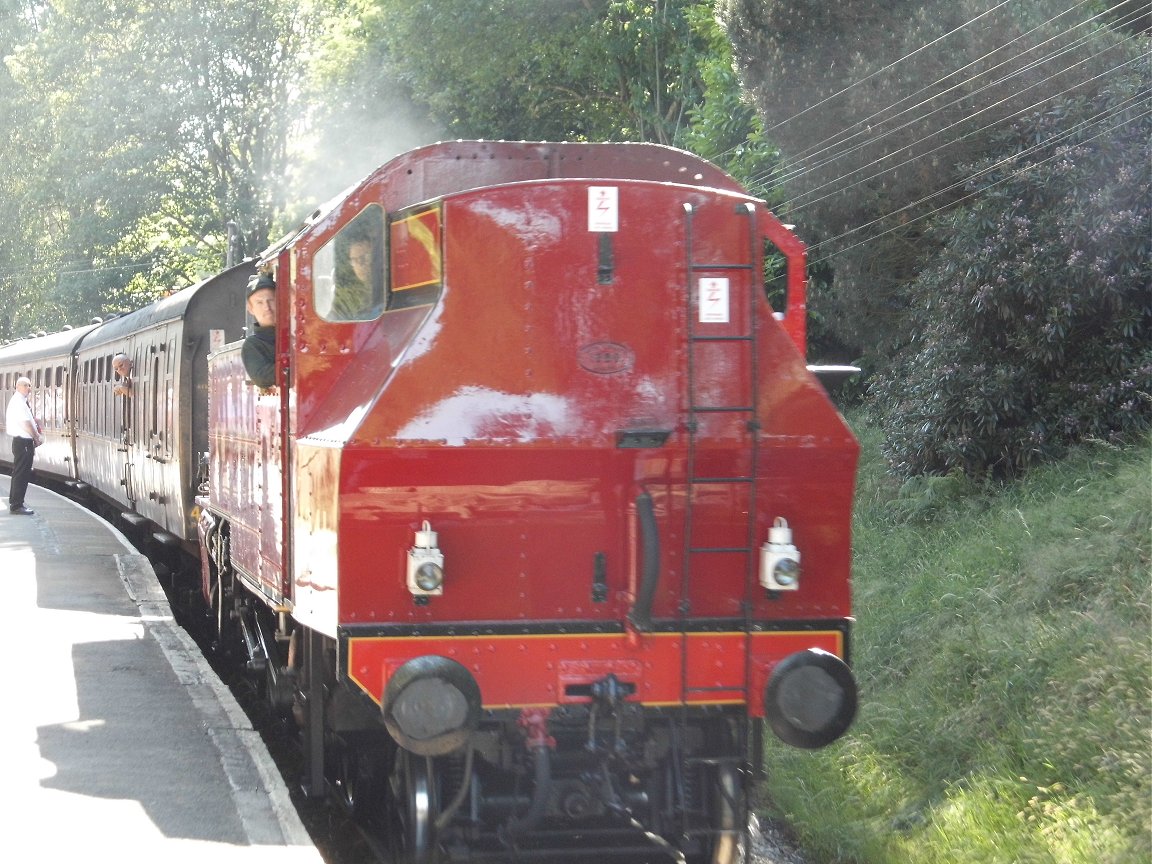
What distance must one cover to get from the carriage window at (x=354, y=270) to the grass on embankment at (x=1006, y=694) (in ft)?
12.2

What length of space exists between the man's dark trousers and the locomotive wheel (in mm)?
13288

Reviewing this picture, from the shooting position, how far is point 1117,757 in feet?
20.9

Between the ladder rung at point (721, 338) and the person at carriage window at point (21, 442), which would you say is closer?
the ladder rung at point (721, 338)

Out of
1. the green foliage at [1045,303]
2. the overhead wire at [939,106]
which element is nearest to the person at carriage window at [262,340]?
the green foliage at [1045,303]

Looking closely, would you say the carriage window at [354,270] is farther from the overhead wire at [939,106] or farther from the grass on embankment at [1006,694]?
the overhead wire at [939,106]

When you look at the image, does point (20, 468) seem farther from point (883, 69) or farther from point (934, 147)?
point (934, 147)

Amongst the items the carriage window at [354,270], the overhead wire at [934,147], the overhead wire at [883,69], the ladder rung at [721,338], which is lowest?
the ladder rung at [721,338]

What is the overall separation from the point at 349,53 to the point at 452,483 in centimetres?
2737

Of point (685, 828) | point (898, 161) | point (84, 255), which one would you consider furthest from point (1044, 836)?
point (84, 255)

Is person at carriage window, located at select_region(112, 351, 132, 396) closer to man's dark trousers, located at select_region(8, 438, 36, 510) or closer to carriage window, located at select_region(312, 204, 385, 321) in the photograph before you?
man's dark trousers, located at select_region(8, 438, 36, 510)

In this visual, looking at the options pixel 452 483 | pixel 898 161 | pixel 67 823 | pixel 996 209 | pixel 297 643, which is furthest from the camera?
pixel 898 161

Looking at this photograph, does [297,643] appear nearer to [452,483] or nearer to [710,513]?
[452,483]

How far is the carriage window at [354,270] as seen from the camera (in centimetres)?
607

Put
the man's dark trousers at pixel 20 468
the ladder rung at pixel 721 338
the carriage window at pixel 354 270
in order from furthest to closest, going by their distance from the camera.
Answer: the man's dark trousers at pixel 20 468
the carriage window at pixel 354 270
the ladder rung at pixel 721 338
